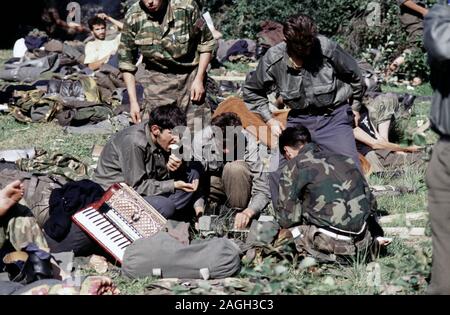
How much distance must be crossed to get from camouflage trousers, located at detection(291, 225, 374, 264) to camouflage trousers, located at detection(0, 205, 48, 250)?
1.91 meters

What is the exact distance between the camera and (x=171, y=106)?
6.96m

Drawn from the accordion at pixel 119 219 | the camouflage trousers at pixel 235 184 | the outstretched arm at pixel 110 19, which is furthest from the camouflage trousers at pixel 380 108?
the outstretched arm at pixel 110 19

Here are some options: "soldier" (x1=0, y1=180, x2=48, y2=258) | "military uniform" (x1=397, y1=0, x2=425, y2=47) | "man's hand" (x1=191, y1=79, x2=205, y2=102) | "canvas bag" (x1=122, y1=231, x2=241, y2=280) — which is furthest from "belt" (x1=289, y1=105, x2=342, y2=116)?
"military uniform" (x1=397, y1=0, x2=425, y2=47)

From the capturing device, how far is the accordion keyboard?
6.49 metres

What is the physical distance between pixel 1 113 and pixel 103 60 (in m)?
2.98

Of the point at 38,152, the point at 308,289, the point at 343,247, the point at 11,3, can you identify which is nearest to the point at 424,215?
the point at 343,247

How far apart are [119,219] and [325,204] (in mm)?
1572

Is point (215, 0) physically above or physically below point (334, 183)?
below

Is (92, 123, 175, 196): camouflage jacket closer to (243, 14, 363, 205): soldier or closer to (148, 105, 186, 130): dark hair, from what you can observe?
(148, 105, 186, 130): dark hair

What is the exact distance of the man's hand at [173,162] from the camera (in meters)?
7.00

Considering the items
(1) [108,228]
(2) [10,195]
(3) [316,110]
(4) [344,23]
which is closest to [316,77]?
(3) [316,110]

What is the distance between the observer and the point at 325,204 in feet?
20.6

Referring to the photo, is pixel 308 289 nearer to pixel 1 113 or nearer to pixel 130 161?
pixel 130 161

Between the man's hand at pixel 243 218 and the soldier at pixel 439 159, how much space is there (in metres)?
2.19
